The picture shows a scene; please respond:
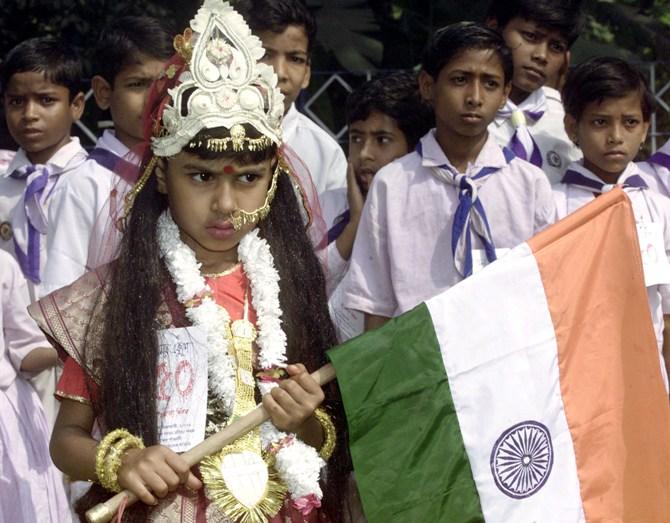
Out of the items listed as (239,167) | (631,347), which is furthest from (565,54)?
(239,167)

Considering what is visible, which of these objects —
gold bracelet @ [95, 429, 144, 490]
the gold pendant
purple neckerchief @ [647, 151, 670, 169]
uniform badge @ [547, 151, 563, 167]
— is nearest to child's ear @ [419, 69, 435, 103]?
uniform badge @ [547, 151, 563, 167]

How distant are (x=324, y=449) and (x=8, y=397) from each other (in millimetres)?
2191

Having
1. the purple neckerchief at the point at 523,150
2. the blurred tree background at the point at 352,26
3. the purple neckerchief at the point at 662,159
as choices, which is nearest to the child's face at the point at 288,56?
the purple neckerchief at the point at 523,150

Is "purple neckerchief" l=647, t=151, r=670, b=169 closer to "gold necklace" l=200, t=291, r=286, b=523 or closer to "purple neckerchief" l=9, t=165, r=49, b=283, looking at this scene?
"purple neckerchief" l=9, t=165, r=49, b=283

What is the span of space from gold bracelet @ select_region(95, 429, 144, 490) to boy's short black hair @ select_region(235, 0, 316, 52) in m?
2.61

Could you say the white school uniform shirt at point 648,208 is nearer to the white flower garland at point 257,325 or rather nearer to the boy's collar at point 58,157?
the white flower garland at point 257,325

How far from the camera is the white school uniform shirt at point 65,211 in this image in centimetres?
507

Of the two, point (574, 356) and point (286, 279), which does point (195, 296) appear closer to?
point (286, 279)

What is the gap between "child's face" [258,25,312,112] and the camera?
5500 mm

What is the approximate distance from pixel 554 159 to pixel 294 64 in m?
1.23

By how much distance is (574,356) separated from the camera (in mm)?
3680

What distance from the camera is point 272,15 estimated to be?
553 cm

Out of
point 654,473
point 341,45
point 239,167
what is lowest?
point 654,473

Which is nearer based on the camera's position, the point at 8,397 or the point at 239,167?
the point at 239,167
